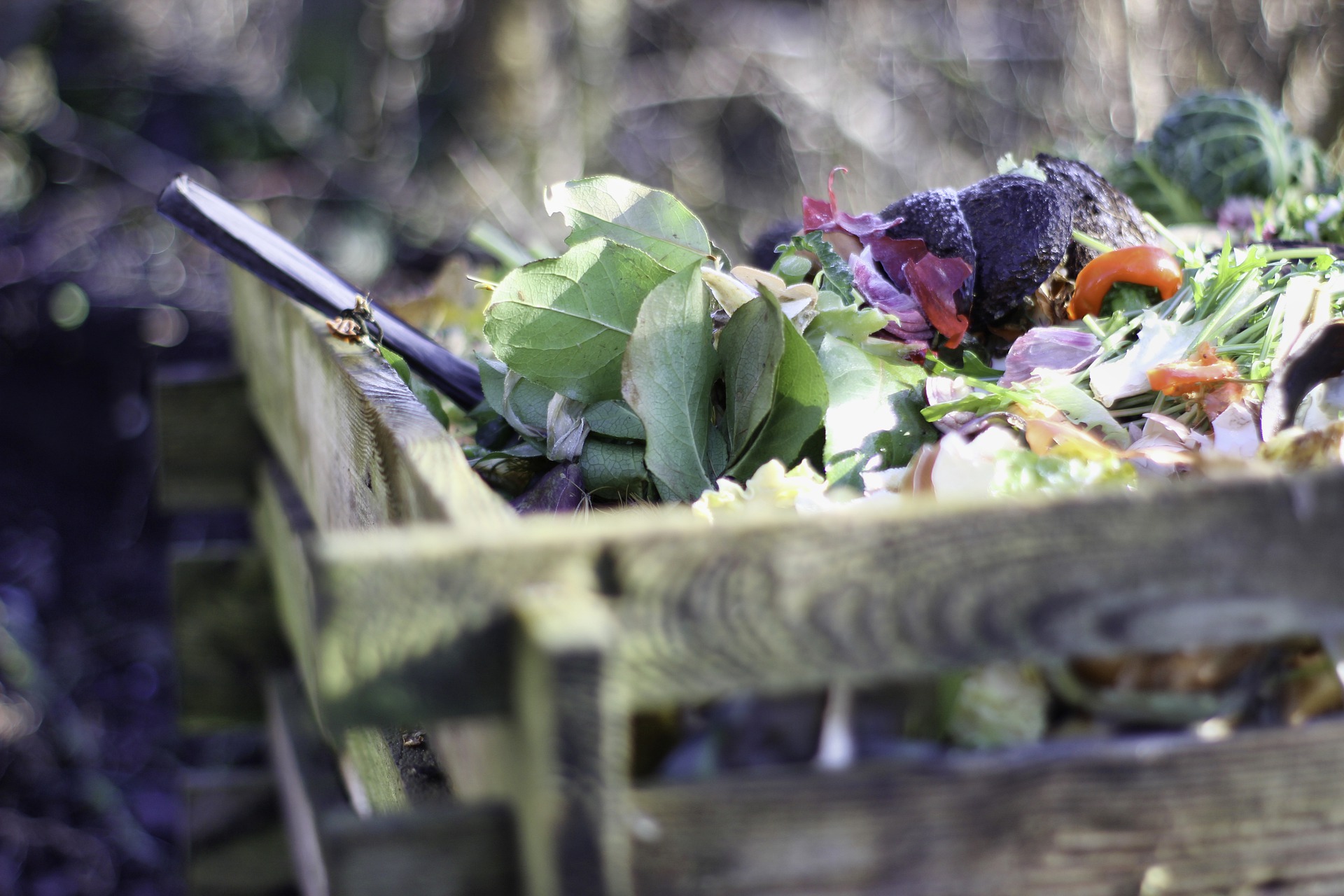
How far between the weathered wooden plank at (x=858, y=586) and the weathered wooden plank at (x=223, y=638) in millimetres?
1061

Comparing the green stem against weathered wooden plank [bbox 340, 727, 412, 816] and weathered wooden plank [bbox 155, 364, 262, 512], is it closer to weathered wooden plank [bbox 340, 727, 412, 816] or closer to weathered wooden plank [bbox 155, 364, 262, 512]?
weathered wooden plank [bbox 340, 727, 412, 816]

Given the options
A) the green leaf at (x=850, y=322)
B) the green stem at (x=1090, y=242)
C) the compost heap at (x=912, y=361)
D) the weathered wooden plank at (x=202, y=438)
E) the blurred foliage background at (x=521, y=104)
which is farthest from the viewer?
the blurred foliage background at (x=521, y=104)

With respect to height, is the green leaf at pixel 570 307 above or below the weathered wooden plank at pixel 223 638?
above

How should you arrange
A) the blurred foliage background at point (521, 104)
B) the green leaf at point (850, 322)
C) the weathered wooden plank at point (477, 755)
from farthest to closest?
the blurred foliage background at point (521, 104) → the green leaf at point (850, 322) → the weathered wooden plank at point (477, 755)

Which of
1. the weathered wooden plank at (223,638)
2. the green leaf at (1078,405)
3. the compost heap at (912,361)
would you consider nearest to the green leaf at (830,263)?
the compost heap at (912,361)

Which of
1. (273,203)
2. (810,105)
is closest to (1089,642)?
(273,203)

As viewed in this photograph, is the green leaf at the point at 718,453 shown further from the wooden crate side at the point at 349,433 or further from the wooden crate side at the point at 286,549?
the wooden crate side at the point at 286,549

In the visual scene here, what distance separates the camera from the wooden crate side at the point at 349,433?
0.72m

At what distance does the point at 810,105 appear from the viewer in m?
5.58

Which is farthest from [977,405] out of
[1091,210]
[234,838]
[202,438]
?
[202,438]

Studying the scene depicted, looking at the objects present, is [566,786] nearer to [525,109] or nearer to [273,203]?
[525,109]

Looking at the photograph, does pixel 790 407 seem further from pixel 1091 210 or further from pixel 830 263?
pixel 1091 210

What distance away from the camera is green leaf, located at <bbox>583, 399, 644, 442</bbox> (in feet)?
3.40

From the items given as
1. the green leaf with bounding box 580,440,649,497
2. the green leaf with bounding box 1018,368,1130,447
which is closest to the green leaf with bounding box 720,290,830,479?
the green leaf with bounding box 580,440,649,497
